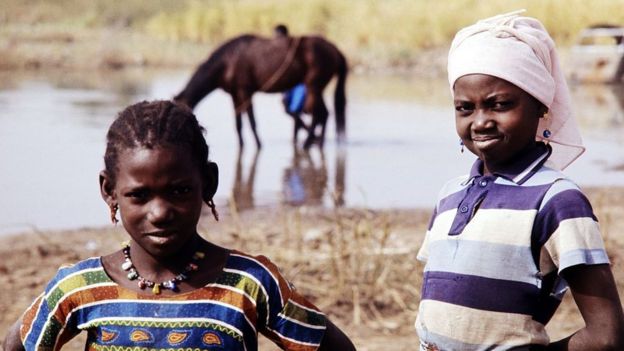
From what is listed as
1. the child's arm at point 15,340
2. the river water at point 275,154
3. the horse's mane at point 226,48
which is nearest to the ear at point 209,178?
the child's arm at point 15,340

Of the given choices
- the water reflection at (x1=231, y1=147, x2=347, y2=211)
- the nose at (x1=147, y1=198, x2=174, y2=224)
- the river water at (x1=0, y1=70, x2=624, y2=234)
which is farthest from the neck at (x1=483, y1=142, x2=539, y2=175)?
the water reflection at (x1=231, y1=147, x2=347, y2=211)

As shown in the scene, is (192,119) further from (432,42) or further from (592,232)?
(432,42)

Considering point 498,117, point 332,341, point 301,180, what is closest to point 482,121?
point 498,117

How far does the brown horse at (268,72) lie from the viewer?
13930 mm

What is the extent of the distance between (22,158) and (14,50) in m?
18.3

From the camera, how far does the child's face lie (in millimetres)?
2424

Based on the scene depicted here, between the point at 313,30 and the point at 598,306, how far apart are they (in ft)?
101

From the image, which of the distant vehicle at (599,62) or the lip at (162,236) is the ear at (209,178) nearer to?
the lip at (162,236)

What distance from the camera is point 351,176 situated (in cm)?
1142

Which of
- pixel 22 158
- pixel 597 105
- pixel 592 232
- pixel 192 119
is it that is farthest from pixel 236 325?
pixel 597 105

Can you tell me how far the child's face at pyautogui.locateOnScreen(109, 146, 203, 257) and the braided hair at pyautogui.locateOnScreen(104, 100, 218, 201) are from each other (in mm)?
Answer: 23

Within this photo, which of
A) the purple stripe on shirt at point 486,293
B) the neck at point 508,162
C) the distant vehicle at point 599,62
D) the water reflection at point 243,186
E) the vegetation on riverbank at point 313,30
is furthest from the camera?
the vegetation on riverbank at point 313,30

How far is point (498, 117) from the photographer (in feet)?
8.54

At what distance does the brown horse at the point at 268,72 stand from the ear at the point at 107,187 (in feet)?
36.8
